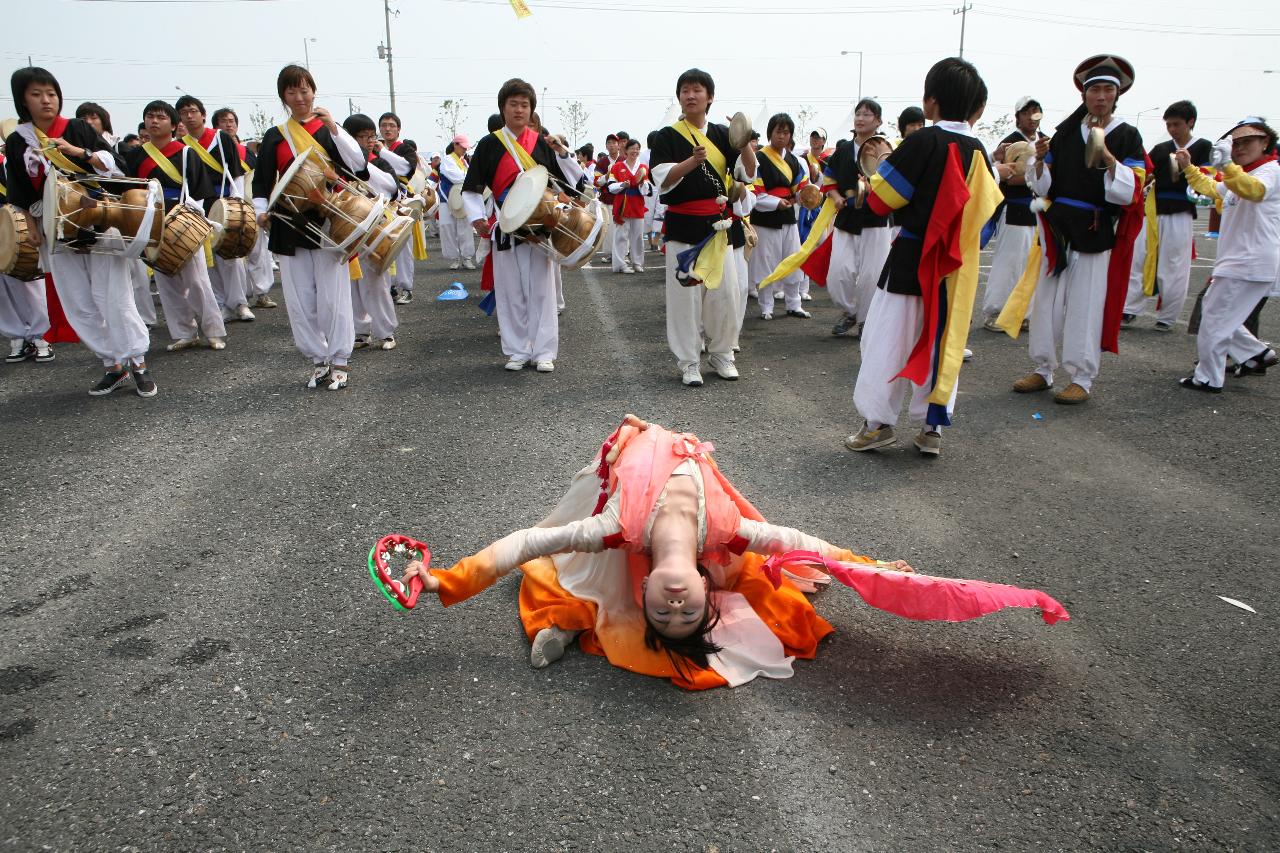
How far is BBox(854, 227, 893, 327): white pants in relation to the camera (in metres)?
8.29

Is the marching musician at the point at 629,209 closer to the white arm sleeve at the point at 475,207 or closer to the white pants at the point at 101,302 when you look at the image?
the white arm sleeve at the point at 475,207

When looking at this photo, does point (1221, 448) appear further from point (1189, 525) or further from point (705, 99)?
point (705, 99)

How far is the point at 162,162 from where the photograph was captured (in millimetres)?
7496

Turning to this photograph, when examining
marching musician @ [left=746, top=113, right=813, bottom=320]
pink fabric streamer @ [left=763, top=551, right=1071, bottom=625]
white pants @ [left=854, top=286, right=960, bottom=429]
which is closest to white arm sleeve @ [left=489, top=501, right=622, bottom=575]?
pink fabric streamer @ [left=763, top=551, right=1071, bottom=625]

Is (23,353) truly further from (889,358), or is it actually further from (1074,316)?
(1074,316)

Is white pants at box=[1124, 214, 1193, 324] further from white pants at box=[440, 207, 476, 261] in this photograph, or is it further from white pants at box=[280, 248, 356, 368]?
white pants at box=[440, 207, 476, 261]

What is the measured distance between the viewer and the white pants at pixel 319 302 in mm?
6352

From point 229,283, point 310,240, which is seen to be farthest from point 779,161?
point 229,283

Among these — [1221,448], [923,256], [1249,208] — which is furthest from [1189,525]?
[1249,208]

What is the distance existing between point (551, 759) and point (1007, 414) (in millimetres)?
4641

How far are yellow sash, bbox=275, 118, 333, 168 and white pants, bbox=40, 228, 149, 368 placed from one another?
1586 millimetres

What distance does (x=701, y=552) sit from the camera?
304cm

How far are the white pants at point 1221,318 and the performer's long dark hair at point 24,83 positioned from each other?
8.71m

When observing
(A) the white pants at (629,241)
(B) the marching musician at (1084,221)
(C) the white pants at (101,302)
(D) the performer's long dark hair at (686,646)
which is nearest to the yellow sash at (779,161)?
(B) the marching musician at (1084,221)
